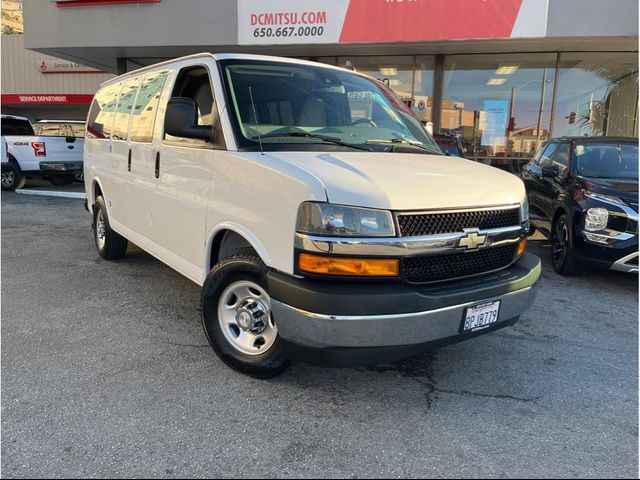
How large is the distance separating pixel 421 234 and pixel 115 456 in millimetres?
1951

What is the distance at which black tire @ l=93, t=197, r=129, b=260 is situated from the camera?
6027mm

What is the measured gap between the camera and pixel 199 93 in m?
3.94

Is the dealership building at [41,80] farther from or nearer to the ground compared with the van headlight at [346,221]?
farther from the ground

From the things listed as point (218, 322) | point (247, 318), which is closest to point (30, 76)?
point (218, 322)

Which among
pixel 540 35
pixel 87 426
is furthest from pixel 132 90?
pixel 540 35

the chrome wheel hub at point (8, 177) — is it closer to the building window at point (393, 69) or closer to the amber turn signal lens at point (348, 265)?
the building window at point (393, 69)

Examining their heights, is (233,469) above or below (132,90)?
below

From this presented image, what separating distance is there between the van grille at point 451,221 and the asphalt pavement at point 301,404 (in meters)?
1.09

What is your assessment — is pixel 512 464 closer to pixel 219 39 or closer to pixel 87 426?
pixel 87 426

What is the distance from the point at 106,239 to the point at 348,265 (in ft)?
14.5

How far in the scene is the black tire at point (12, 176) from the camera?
13352mm

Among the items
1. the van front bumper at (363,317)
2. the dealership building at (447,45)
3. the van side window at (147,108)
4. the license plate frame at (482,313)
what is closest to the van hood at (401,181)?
the van front bumper at (363,317)

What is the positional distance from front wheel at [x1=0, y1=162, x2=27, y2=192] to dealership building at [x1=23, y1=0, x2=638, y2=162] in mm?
3329

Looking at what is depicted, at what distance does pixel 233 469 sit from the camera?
8.00 ft
